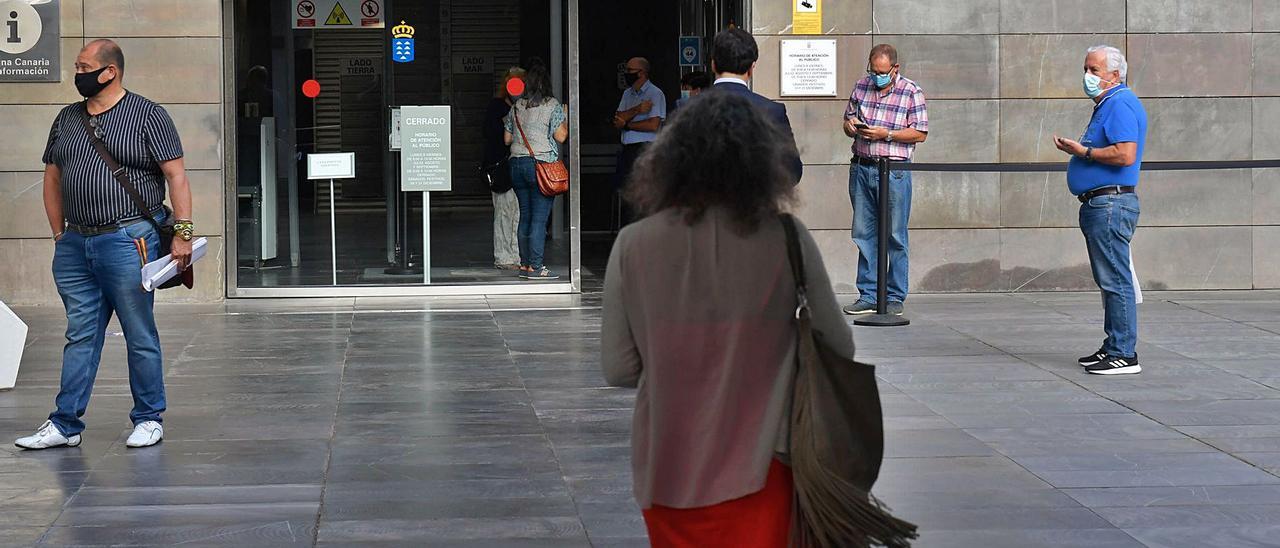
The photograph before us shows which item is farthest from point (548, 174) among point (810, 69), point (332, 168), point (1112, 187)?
point (1112, 187)

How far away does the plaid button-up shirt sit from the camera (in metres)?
11.2

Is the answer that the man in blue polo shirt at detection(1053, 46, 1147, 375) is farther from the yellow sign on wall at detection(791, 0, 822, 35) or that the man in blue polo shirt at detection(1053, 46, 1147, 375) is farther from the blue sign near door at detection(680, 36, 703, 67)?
the blue sign near door at detection(680, 36, 703, 67)

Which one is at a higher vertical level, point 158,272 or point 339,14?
point 339,14

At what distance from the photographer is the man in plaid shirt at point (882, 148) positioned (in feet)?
36.9

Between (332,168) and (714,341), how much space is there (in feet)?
32.1

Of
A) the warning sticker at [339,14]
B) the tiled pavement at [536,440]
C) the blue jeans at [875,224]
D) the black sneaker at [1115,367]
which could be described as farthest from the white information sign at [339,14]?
the black sneaker at [1115,367]

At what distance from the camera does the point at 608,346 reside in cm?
363

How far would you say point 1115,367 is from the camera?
8805 millimetres

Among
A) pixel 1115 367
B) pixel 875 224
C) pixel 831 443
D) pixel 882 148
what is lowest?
pixel 1115 367

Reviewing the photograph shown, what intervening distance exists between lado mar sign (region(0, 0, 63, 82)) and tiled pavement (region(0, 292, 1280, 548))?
2233 mm

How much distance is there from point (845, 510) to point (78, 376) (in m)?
4.52

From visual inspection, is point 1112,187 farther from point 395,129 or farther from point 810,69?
point 395,129

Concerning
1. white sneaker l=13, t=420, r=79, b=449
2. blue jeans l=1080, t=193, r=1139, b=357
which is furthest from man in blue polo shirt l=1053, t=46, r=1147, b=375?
white sneaker l=13, t=420, r=79, b=449

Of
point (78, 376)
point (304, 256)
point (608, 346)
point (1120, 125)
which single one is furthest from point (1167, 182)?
point (608, 346)
